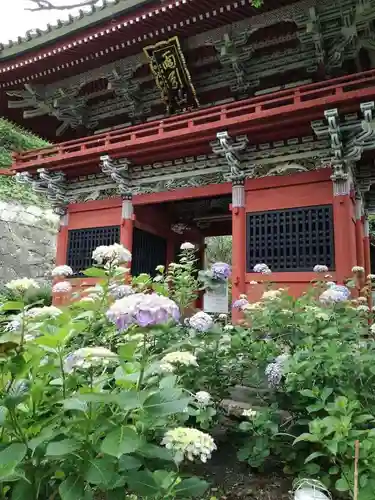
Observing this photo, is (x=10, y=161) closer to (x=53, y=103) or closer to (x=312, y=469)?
(x=53, y=103)

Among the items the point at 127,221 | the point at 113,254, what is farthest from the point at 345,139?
the point at 113,254

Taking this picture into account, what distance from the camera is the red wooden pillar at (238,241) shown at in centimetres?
710

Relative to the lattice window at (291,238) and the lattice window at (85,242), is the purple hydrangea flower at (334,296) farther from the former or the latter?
the lattice window at (85,242)

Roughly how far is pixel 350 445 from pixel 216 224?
10286 millimetres

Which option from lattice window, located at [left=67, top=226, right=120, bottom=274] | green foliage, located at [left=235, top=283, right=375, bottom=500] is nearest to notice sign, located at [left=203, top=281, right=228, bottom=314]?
lattice window, located at [left=67, top=226, right=120, bottom=274]

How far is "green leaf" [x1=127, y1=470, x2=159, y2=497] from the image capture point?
4.20 feet

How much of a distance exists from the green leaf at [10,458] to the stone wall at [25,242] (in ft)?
50.7

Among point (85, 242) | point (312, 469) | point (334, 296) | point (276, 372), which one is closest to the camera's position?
point (312, 469)

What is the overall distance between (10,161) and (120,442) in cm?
2074

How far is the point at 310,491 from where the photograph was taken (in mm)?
1874

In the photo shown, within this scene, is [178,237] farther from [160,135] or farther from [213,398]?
[213,398]

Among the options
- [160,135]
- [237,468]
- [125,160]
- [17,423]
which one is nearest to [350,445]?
[237,468]

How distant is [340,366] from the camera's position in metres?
2.48

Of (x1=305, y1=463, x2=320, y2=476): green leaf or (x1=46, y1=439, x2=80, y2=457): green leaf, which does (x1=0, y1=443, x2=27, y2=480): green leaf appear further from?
(x1=305, y1=463, x2=320, y2=476): green leaf
